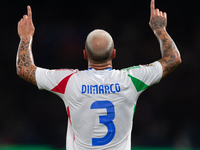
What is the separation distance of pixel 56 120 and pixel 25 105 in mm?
764

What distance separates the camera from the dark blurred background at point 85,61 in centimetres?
560

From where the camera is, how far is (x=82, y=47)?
5.76 metres

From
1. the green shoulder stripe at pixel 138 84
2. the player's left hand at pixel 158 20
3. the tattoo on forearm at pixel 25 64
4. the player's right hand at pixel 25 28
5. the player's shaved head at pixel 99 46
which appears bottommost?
the green shoulder stripe at pixel 138 84

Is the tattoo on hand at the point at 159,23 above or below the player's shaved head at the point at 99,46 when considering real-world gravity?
above

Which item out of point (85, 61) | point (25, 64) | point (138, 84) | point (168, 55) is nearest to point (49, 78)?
point (25, 64)

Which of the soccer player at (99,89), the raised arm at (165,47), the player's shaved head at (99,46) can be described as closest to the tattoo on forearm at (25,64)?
the soccer player at (99,89)

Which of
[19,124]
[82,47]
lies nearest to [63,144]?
[19,124]

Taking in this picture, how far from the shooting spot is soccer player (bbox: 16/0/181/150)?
1606mm

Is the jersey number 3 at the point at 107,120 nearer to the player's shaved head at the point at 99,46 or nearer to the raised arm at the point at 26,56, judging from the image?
the player's shaved head at the point at 99,46

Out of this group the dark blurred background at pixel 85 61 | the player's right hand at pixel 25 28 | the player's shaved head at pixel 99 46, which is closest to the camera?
the player's shaved head at pixel 99 46

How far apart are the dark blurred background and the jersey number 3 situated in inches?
160

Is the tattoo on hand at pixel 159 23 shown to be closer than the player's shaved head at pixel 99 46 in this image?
No

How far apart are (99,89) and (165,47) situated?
53cm

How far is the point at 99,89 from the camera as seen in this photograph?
1618 mm
